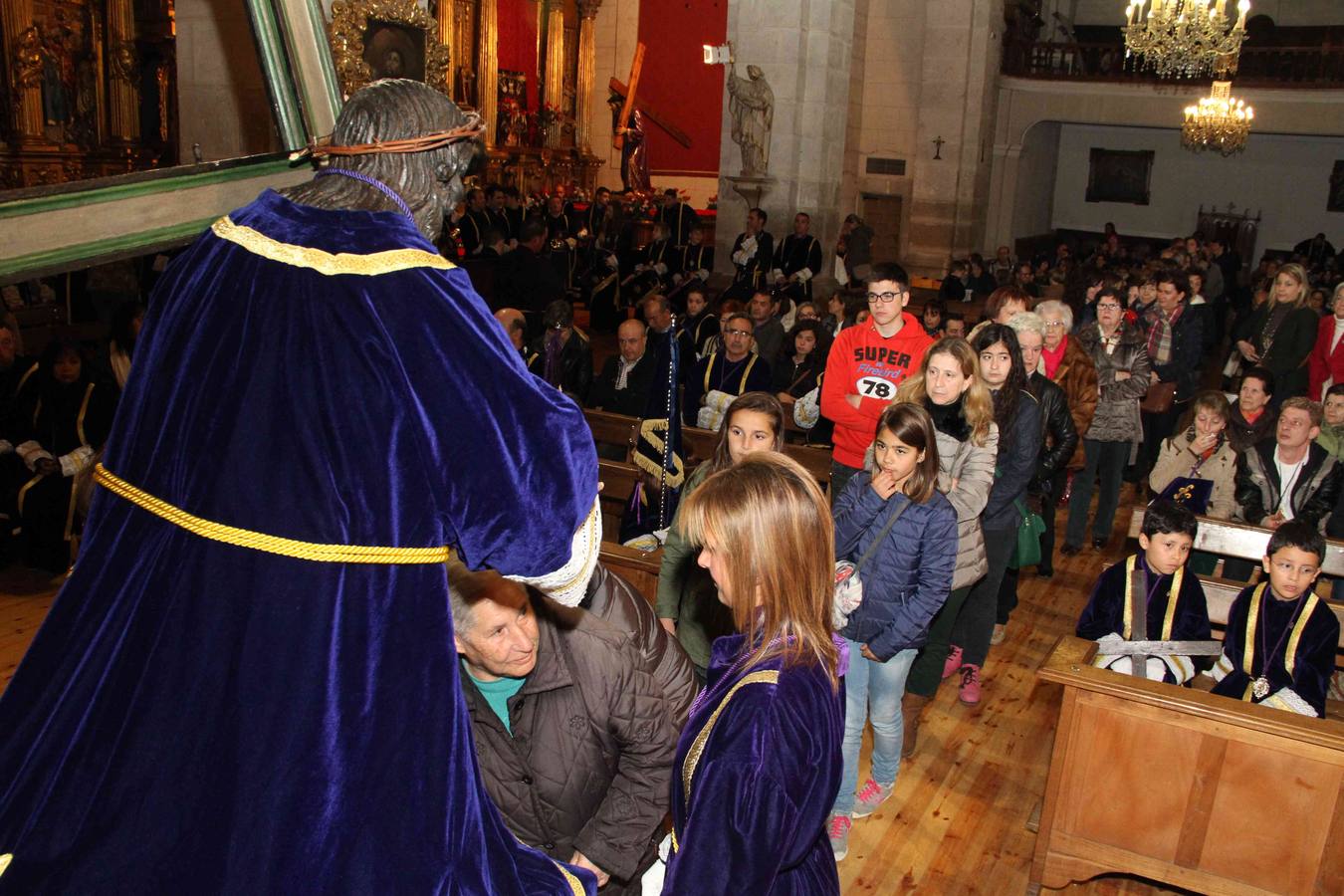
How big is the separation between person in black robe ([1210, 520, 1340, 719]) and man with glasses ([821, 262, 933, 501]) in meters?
1.69

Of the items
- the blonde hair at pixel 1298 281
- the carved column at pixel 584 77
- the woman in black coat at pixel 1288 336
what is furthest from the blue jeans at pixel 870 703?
the carved column at pixel 584 77

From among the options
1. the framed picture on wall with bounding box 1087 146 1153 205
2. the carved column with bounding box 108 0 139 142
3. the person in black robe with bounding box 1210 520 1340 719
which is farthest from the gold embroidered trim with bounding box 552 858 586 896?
the framed picture on wall with bounding box 1087 146 1153 205

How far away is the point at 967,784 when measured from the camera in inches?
182

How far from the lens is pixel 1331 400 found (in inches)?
242

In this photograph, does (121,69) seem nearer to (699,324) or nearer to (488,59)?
(488,59)

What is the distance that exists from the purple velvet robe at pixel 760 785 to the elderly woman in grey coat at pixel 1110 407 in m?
5.89

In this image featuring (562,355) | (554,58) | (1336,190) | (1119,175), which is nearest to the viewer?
(562,355)

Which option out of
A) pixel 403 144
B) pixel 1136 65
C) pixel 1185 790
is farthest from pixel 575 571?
pixel 1136 65

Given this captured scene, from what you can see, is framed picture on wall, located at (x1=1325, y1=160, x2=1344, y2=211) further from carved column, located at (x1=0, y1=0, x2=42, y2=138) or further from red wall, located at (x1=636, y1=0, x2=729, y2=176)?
carved column, located at (x1=0, y1=0, x2=42, y2=138)

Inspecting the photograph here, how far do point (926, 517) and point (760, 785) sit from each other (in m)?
2.26

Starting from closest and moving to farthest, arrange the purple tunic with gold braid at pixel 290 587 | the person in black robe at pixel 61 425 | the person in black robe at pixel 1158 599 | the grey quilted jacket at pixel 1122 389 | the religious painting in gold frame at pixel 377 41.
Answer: the purple tunic with gold braid at pixel 290 587 → the person in black robe at pixel 1158 599 → the person in black robe at pixel 61 425 → the grey quilted jacket at pixel 1122 389 → the religious painting in gold frame at pixel 377 41

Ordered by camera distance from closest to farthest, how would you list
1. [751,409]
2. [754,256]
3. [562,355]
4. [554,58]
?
1. [751,409]
2. [562,355]
3. [754,256]
4. [554,58]

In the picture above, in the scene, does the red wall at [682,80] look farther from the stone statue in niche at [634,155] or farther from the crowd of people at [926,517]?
the crowd of people at [926,517]

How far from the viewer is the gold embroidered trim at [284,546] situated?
162 cm
